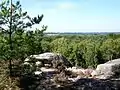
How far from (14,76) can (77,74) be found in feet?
22.7

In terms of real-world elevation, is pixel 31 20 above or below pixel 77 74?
above

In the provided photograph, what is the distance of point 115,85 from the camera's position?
17609 millimetres

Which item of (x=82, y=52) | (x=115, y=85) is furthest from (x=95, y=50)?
(x=115, y=85)

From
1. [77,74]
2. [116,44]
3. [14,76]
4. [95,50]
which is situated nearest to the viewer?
[14,76]

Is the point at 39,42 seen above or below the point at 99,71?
above

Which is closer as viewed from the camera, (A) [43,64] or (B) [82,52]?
(A) [43,64]

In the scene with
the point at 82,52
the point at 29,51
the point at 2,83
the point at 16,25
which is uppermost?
the point at 16,25

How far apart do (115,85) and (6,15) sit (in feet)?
23.3

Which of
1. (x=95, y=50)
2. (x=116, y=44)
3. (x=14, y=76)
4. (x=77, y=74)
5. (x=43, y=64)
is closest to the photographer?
(x=14, y=76)

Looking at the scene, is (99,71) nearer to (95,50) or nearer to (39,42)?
(39,42)

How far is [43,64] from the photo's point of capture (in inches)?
984

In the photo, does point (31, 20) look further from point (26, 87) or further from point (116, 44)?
point (116, 44)

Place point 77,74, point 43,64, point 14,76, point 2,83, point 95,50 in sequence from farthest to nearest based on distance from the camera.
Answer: point 95,50, point 43,64, point 77,74, point 14,76, point 2,83

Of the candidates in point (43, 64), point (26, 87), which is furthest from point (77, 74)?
point (26, 87)
